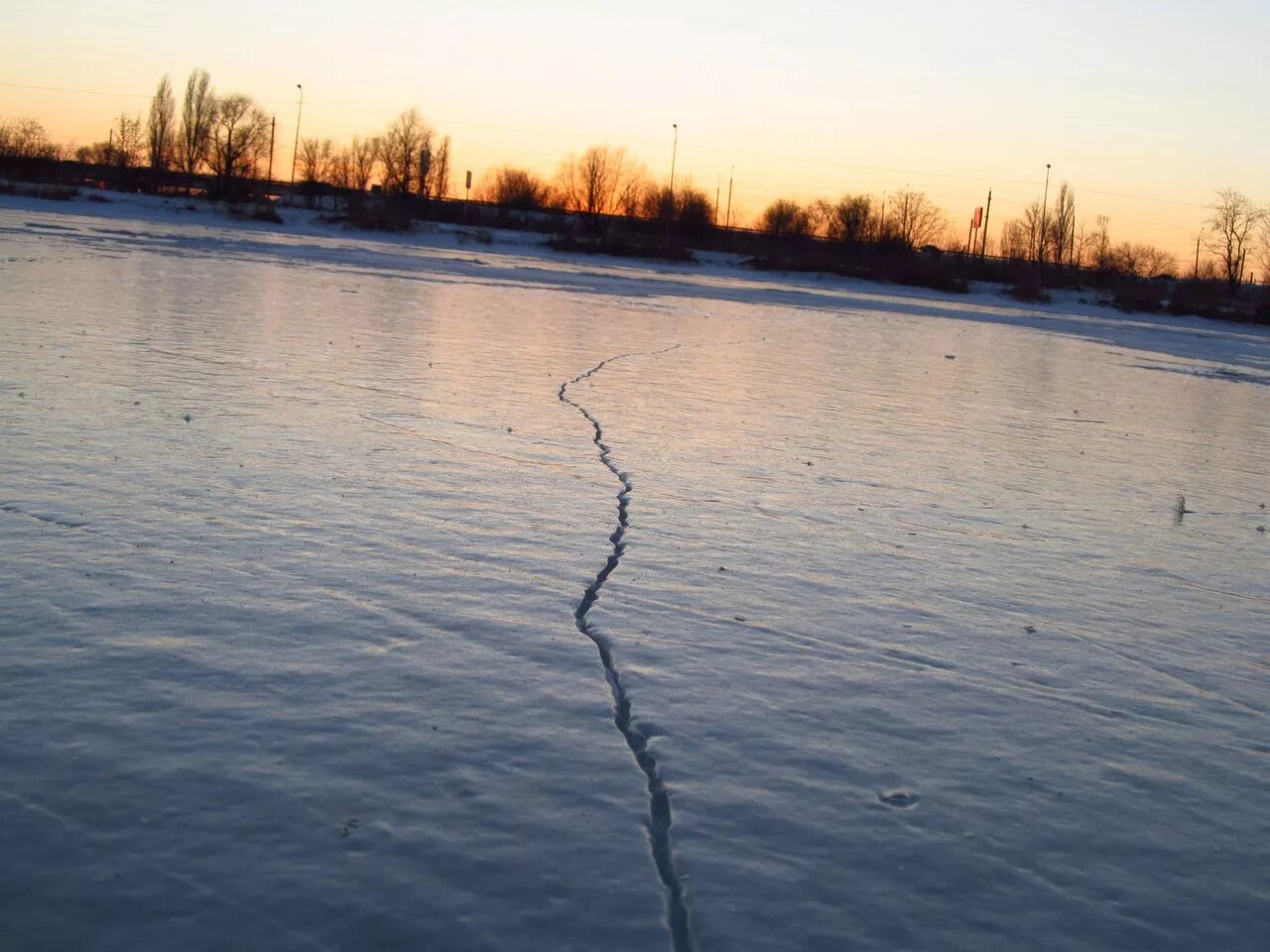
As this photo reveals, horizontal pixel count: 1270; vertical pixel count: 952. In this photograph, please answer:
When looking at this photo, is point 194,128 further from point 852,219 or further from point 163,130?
point 852,219

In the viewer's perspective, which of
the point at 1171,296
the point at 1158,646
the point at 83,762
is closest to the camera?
the point at 83,762

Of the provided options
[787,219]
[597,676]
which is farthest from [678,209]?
[597,676]

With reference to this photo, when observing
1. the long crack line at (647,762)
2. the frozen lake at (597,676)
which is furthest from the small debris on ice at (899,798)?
the long crack line at (647,762)

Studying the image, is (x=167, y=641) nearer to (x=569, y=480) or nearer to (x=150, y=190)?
(x=569, y=480)

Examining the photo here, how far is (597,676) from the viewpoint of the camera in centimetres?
330

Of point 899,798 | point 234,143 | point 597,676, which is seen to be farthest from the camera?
point 234,143

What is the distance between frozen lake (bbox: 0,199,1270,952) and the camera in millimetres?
2236

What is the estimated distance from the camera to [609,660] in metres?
3.43

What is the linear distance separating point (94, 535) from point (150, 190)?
191ft

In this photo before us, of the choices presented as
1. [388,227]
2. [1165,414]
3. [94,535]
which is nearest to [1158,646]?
[94,535]

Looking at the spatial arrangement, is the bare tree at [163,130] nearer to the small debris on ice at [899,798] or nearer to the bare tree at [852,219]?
the bare tree at [852,219]

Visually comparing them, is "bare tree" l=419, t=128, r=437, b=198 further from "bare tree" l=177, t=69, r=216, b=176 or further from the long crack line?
the long crack line

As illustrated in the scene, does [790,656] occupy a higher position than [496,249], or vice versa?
[496,249]

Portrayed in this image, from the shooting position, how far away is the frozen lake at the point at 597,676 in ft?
7.34
